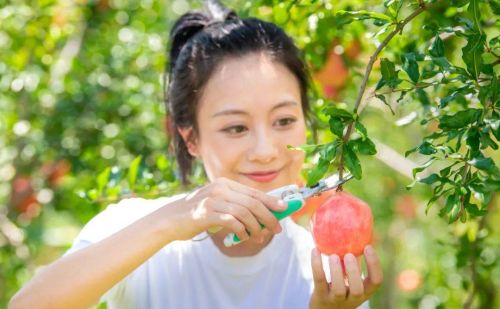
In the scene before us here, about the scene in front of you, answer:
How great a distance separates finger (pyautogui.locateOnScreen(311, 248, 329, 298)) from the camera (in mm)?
1552

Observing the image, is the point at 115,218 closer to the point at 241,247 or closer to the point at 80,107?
the point at 241,247

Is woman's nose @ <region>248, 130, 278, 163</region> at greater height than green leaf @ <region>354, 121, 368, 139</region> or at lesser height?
lesser

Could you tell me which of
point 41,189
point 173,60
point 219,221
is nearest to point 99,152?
point 41,189

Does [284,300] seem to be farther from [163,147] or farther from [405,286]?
[405,286]

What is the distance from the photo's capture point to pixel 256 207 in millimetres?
1507

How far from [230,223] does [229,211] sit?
20 millimetres

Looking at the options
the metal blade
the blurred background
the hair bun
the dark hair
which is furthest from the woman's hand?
the blurred background

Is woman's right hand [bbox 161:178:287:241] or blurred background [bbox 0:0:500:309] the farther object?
blurred background [bbox 0:0:500:309]

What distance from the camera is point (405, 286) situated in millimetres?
4016

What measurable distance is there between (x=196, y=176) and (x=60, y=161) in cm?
102

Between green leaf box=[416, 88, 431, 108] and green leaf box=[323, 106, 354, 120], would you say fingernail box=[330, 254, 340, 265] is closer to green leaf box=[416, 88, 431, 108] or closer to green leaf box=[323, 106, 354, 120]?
green leaf box=[323, 106, 354, 120]

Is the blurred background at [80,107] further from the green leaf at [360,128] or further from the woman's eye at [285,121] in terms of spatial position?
the green leaf at [360,128]

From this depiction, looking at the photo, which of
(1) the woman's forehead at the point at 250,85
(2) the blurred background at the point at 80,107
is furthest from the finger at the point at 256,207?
(2) the blurred background at the point at 80,107

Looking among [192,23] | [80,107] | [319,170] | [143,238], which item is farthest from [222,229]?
[80,107]
